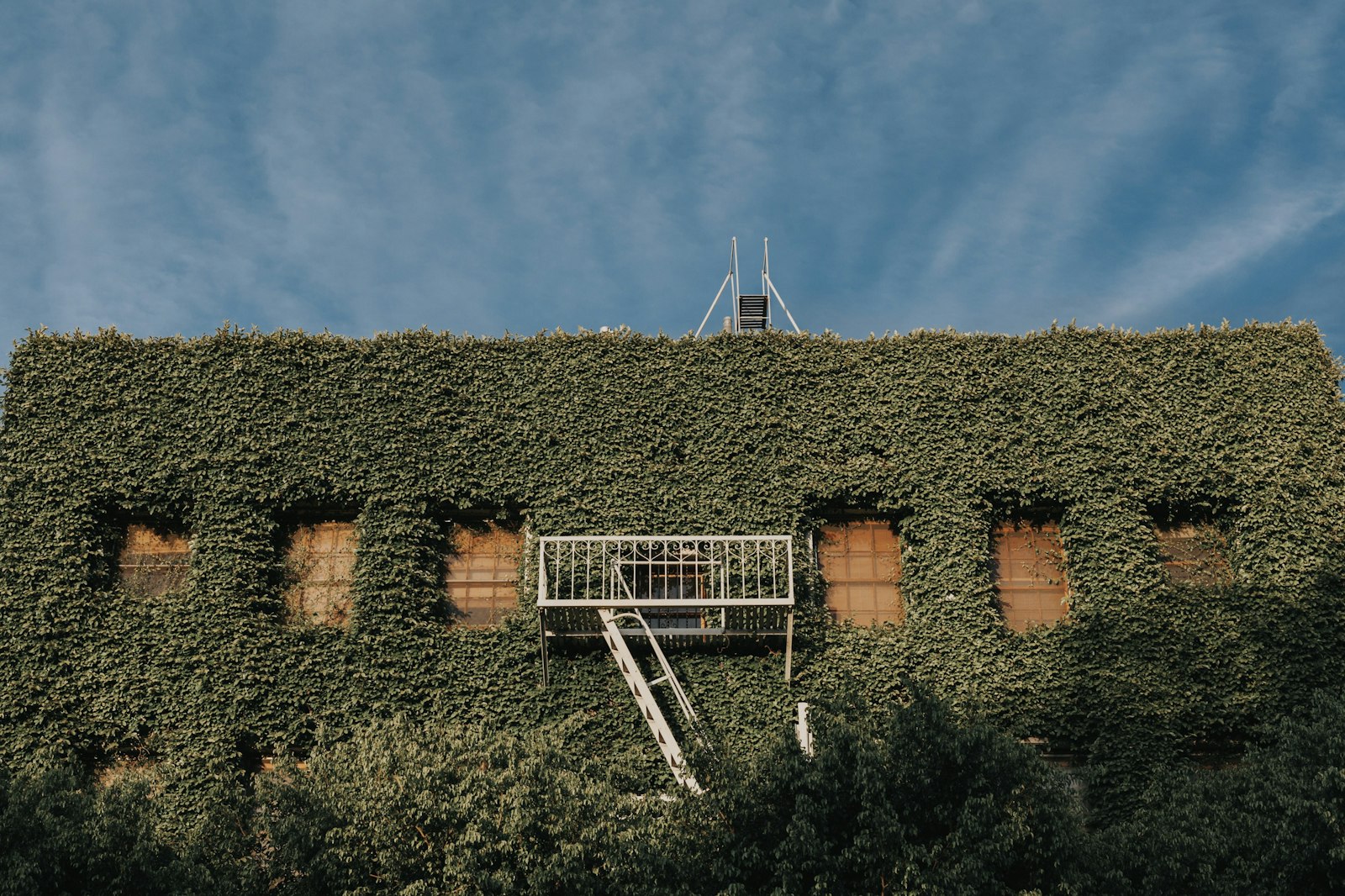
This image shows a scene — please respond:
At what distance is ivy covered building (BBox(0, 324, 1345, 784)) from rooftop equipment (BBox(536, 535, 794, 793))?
0.29 metres

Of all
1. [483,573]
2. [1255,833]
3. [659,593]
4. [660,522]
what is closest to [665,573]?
[659,593]

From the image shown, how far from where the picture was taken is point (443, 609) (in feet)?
55.0

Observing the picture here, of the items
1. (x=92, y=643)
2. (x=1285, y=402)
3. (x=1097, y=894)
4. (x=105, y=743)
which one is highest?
(x=1285, y=402)

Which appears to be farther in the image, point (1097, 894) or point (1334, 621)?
point (1334, 621)

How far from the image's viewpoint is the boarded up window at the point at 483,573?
1681cm

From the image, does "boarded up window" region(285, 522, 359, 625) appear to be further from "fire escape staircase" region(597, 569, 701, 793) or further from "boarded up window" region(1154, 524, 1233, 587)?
"boarded up window" region(1154, 524, 1233, 587)

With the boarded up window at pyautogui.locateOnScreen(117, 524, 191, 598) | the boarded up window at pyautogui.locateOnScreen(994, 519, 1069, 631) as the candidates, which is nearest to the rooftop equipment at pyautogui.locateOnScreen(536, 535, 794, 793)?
the boarded up window at pyautogui.locateOnScreen(994, 519, 1069, 631)

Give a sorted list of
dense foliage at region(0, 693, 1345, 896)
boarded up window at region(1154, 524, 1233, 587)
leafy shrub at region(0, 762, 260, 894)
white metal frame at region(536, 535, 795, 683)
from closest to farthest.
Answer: dense foliage at region(0, 693, 1345, 896)
leafy shrub at region(0, 762, 260, 894)
white metal frame at region(536, 535, 795, 683)
boarded up window at region(1154, 524, 1233, 587)

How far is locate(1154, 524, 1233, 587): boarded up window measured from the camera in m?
16.7

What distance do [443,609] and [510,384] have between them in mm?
3334

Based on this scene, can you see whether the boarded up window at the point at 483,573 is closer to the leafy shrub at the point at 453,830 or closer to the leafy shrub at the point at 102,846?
the leafy shrub at the point at 453,830

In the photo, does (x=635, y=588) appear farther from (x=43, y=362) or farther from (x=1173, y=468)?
(x=43, y=362)

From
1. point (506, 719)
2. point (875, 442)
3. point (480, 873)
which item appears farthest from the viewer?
point (875, 442)

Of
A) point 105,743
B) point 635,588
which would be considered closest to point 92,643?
point 105,743
